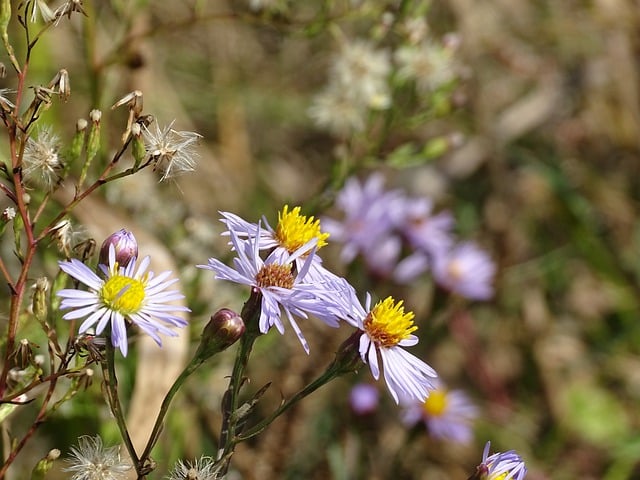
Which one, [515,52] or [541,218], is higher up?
[515,52]

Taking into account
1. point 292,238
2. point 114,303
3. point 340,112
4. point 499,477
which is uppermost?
point 114,303

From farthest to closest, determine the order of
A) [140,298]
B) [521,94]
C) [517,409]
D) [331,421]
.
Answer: [521,94] → [517,409] → [331,421] → [140,298]

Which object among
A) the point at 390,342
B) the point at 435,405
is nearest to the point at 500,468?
the point at 390,342

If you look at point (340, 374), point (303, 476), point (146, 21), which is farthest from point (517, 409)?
point (340, 374)

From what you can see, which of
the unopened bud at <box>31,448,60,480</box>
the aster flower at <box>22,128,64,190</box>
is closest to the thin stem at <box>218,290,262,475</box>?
the unopened bud at <box>31,448,60,480</box>

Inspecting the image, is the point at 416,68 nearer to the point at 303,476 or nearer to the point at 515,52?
the point at 303,476

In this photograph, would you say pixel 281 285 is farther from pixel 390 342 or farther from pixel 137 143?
pixel 137 143
